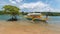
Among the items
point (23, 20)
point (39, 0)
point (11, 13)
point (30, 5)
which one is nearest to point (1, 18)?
point (11, 13)

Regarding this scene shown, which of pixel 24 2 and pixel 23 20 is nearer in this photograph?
pixel 24 2

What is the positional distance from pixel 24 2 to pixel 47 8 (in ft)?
3.94

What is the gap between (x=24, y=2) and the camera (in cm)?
701

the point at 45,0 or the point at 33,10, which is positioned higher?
the point at 45,0

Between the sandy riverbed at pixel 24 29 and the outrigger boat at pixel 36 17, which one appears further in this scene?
the outrigger boat at pixel 36 17

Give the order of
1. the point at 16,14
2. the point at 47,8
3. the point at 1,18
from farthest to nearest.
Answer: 1. the point at 16,14
2. the point at 1,18
3. the point at 47,8

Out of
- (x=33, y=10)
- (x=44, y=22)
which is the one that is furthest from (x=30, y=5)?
(x=44, y=22)

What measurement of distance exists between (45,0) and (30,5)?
0.81m

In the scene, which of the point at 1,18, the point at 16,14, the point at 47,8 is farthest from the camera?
the point at 16,14

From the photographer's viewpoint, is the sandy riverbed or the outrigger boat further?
the outrigger boat

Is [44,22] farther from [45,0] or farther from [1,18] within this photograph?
[1,18]

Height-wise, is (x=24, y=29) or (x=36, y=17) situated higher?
(x=36, y=17)

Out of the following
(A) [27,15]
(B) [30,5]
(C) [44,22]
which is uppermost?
(B) [30,5]

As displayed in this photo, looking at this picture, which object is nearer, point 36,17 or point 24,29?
point 24,29
